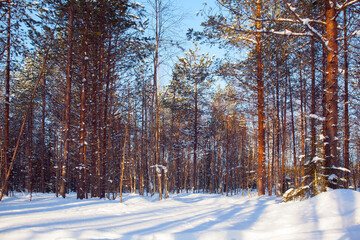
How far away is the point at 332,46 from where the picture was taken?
567 cm

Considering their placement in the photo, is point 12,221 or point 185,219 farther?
point 185,219

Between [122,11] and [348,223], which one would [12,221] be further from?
[122,11]

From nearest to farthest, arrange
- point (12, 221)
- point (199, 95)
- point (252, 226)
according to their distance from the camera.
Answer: point (12, 221), point (252, 226), point (199, 95)

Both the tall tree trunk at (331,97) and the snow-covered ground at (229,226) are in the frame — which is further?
the tall tree trunk at (331,97)

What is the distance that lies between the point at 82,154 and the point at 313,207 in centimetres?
848

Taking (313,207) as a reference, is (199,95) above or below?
above

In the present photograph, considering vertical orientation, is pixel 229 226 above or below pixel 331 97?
below

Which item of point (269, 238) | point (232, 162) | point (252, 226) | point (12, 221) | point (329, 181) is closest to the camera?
point (269, 238)

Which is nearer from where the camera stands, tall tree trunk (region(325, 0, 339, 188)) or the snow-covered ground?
the snow-covered ground

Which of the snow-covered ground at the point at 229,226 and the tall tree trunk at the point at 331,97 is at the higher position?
the tall tree trunk at the point at 331,97

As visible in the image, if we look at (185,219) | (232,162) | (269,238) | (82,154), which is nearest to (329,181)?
(269,238)

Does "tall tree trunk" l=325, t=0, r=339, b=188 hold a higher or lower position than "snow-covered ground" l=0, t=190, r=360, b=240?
higher

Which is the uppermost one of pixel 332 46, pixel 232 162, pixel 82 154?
pixel 332 46

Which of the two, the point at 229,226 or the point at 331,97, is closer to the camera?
the point at 229,226
